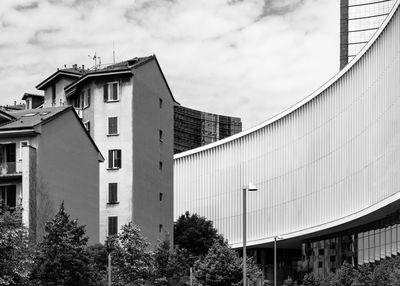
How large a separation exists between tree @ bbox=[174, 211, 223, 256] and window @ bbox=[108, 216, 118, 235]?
20604 mm

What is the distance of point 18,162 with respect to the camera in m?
56.0

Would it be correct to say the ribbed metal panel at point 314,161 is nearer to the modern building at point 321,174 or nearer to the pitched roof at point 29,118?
the modern building at point 321,174

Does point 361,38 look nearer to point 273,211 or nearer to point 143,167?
point 273,211

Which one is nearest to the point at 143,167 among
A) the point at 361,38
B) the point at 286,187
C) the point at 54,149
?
the point at 54,149

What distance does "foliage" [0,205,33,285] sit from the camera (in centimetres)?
3497

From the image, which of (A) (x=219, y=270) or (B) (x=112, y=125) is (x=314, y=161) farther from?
(A) (x=219, y=270)

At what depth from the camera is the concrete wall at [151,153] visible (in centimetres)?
7531

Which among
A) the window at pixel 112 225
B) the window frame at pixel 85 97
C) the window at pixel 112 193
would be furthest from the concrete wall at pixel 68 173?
the window frame at pixel 85 97

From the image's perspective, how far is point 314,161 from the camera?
298ft

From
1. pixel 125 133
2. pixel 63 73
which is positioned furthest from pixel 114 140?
pixel 63 73

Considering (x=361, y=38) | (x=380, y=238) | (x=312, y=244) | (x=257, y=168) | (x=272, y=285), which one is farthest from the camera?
(x=361, y=38)

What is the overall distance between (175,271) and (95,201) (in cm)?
1141

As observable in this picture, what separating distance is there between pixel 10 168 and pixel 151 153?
948 inches

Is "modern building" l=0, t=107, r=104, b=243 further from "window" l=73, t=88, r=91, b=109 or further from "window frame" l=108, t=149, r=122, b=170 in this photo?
"window" l=73, t=88, r=91, b=109
